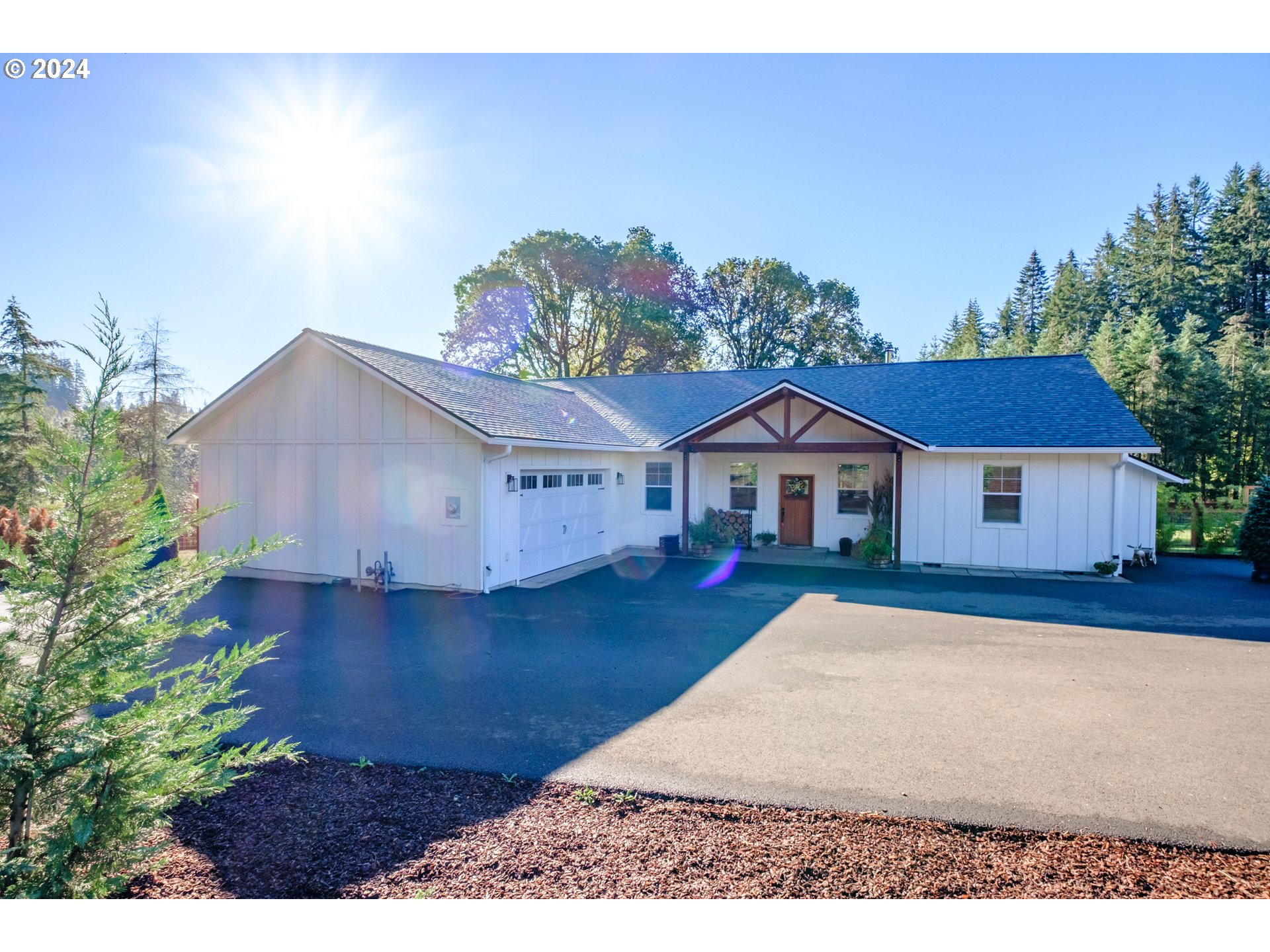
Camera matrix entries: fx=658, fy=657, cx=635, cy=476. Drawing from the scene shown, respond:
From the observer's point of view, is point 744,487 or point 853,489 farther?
point 744,487

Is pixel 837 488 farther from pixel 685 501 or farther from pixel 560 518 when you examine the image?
pixel 560 518

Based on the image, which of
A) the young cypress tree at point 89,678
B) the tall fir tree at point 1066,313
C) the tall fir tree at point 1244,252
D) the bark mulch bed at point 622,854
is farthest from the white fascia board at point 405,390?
the tall fir tree at point 1244,252

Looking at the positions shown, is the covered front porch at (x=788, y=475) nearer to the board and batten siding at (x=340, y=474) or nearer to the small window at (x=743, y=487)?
the small window at (x=743, y=487)

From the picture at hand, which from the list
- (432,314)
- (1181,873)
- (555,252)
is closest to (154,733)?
(1181,873)

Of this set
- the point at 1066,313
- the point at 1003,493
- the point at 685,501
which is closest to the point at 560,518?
the point at 685,501

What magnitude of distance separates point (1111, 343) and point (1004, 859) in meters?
37.6

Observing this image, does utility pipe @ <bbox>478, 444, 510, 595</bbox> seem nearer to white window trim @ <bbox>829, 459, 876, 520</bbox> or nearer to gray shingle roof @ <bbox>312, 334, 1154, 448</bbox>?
gray shingle roof @ <bbox>312, 334, 1154, 448</bbox>

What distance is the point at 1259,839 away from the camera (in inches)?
160

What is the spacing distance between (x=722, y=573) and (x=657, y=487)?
4170mm

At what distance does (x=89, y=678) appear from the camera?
3215mm

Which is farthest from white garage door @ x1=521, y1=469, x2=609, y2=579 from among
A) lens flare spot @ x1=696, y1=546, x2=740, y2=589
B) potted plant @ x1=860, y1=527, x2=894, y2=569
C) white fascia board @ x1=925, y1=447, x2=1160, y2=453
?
white fascia board @ x1=925, y1=447, x2=1160, y2=453

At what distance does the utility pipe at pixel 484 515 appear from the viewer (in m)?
11.6

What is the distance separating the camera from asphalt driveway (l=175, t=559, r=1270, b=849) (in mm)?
4801

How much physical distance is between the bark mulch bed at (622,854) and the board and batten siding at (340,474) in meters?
7.54
